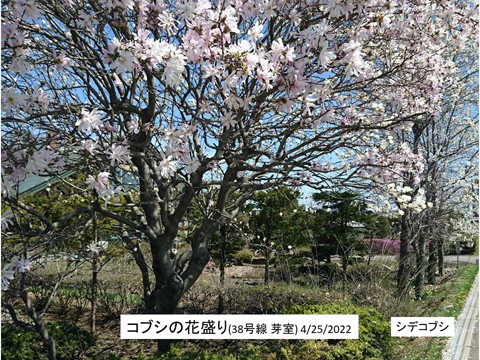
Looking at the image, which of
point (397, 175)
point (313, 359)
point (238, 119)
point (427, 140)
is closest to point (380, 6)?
point (238, 119)

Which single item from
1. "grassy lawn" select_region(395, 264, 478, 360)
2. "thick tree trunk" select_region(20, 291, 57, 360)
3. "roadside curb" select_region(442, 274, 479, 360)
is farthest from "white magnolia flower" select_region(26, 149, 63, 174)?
"roadside curb" select_region(442, 274, 479, 360)

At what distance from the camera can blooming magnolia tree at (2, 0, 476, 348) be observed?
7.32 feet

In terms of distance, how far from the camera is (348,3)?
229cm

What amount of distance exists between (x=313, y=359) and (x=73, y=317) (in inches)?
156

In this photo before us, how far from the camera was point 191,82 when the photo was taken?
3189 mm

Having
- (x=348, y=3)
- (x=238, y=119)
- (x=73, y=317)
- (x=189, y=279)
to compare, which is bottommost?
(x=73, y=317)

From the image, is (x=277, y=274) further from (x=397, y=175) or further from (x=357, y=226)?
(x=397, y=175)

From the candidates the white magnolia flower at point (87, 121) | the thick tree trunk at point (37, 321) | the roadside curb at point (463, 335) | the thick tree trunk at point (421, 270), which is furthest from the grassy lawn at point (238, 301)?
the white magnolia flower at point (87, 121)
